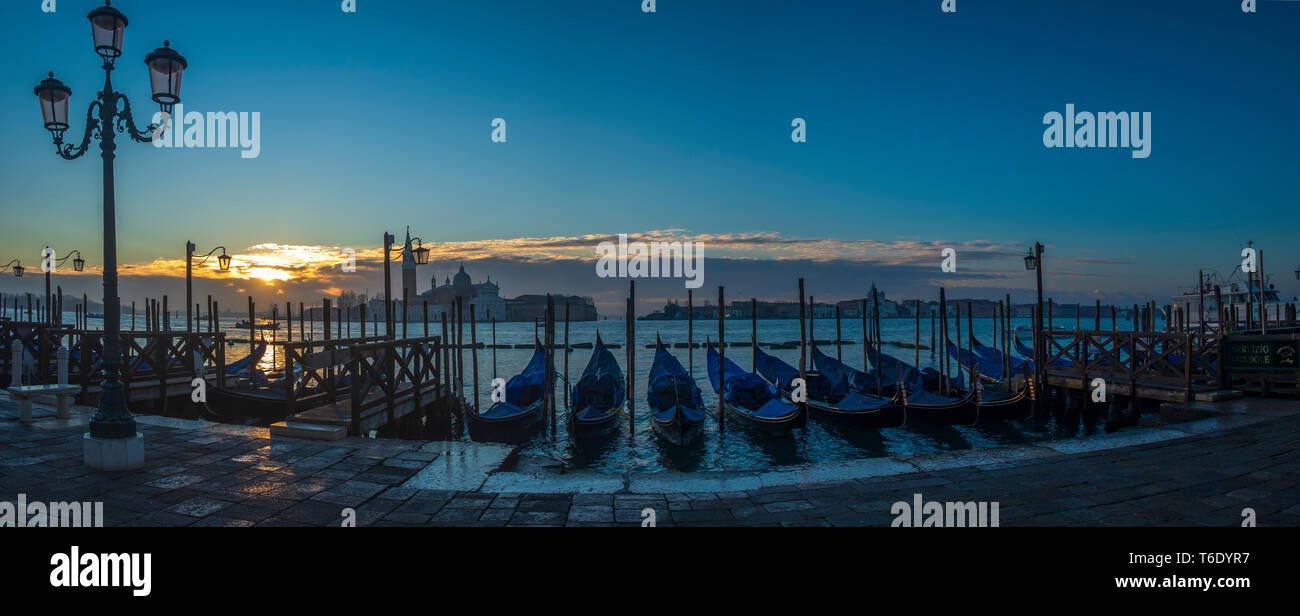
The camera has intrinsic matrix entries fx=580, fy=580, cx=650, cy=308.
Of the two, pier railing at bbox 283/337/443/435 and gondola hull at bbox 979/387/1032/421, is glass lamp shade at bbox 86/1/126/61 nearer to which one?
pier railing at bbox 283/337/443/435

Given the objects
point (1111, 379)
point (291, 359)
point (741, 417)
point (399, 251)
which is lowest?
point (741, 417)

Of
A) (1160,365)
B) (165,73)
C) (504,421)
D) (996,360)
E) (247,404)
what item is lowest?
(504,421)

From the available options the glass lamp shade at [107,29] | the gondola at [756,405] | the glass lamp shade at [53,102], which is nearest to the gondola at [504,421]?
the gondola at [756,405]

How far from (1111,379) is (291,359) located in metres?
16.5

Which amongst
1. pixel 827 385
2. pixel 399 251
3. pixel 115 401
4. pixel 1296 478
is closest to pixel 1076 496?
pixel 1296 478

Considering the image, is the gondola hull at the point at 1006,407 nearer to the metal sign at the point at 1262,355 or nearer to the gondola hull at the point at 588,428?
the metal sign at the point at 1262,355

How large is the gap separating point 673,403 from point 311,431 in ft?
35.1

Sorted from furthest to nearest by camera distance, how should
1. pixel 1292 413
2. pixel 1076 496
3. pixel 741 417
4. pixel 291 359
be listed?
pixel 741 417, pixel 291 359, pixel 1292 413, pixel 1076 496

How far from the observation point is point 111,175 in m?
5.21

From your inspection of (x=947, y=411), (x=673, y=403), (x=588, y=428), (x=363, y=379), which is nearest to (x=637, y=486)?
(x=363, y=379)

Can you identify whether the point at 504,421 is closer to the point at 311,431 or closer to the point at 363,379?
the point at 363,379

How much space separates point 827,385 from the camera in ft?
61.1
